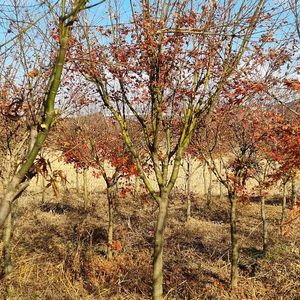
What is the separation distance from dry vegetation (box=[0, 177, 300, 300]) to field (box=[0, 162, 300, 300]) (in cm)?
2

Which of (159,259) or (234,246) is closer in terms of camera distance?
(159,259)

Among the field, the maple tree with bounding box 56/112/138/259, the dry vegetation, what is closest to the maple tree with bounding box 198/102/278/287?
the field

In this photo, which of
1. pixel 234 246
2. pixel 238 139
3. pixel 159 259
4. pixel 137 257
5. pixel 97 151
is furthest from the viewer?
pixel 97 151

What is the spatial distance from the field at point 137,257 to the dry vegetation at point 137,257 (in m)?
0.02

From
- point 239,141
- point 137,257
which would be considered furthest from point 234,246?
point 137,257

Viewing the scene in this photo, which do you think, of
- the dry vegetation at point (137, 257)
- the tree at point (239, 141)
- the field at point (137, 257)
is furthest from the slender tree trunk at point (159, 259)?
the tree at point (239, 141)

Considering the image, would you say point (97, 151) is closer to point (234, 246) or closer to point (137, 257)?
point (137, 257)

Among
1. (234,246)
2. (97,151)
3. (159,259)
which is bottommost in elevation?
(234,246)

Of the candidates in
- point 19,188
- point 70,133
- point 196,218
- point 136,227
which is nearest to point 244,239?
point 196,218

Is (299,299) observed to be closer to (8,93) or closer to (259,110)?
(259,110)

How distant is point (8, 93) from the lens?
5.79m

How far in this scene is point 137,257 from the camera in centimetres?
801

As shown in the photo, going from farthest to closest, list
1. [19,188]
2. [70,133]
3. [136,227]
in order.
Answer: [136,227]
[70,133]
[19,188]

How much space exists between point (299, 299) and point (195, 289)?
86.7 inches
